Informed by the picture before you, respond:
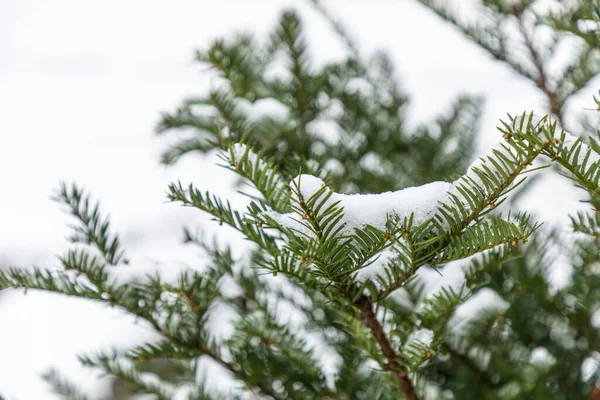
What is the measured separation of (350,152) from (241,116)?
0.19 meters

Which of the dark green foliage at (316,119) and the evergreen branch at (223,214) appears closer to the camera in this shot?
the evergreen branch at (223,214)

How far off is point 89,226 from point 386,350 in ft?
1.07

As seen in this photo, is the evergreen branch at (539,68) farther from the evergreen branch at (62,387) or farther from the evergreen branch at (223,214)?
the evergreen branch at (62,387)

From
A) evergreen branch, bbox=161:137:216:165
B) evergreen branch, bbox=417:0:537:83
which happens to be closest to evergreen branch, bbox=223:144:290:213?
evergreen branch, bbox=161:137:216:165

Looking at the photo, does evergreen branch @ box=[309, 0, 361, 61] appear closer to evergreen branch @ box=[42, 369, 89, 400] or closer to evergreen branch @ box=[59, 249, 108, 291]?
evergreen branch @ box=[59, 249, 108, 291]

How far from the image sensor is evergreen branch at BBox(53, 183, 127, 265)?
547 millimetres

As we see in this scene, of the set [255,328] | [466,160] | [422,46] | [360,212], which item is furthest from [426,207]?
[422,46]

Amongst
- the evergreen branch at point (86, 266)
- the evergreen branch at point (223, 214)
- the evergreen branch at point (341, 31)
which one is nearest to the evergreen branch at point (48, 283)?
the evergreen branch at point (86, 266)

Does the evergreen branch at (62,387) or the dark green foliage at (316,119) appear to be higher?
the dark green foliage at (316,119)

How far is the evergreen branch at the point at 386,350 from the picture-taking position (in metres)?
0.42

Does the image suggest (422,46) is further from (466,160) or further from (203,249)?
(203,249)

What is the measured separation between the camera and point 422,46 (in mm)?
1896

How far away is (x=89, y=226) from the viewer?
0.55 m

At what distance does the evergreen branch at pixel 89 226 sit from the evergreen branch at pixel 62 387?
226 mm
